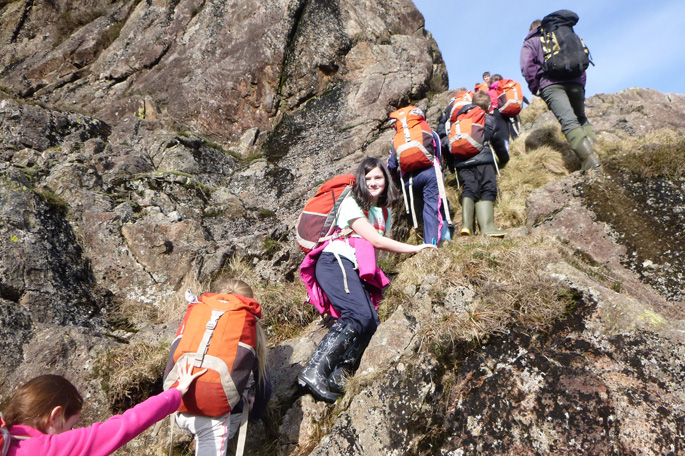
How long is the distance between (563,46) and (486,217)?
351 centimetres

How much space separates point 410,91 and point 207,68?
539 cm

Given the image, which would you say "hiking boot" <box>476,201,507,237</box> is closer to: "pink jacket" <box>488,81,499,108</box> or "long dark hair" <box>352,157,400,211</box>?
"long dark hair" <box>352,157,400,211</box>

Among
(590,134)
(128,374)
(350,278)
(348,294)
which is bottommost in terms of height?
(590,134)

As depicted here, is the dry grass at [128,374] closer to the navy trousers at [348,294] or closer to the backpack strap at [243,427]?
the backpack strap at [243,427]

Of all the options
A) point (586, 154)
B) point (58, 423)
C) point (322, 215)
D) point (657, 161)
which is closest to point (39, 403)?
point (58, 423)

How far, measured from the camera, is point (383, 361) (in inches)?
160

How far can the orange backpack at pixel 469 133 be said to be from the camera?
794 centimetres

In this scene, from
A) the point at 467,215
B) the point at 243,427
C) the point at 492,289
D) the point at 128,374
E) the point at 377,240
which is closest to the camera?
the point at 243,427

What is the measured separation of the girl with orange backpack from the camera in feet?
13.8

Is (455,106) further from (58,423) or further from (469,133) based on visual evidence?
(58,423)

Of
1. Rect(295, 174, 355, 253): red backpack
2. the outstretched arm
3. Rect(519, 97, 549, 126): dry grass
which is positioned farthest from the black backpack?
the outstretched arm

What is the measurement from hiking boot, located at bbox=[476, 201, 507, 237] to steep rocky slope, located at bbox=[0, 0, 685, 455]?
54 cm

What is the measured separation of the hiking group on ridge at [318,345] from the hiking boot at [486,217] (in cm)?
2

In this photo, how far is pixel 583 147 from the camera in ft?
26.2
